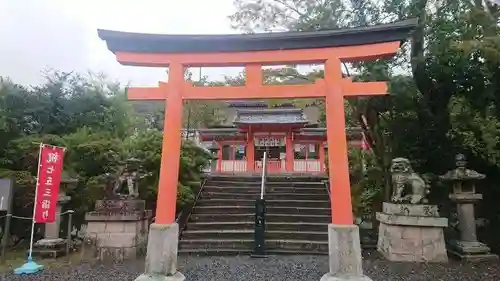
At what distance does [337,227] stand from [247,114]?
47.6 feet

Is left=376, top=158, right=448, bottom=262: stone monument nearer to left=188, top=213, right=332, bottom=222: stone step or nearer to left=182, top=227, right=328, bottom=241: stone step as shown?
left=182, top=227, right=328, bottom=241: stone step

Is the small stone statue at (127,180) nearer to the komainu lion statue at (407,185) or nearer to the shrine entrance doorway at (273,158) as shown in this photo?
the komainu lion statue at (407,185)

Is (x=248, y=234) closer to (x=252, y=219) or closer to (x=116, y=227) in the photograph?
(x=252, y=219)

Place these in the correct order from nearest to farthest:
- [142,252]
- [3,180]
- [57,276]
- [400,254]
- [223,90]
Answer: [223,90], [57,276], [3,180], [400,254], [142,252]

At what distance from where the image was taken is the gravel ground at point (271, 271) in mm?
5852

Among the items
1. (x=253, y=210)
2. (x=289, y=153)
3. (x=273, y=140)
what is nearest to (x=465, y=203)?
(x=253, y=210)

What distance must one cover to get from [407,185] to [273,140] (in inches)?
453

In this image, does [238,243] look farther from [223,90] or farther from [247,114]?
[247,114]

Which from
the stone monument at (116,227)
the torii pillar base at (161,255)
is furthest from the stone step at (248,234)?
the torii pillar base at (161,255)

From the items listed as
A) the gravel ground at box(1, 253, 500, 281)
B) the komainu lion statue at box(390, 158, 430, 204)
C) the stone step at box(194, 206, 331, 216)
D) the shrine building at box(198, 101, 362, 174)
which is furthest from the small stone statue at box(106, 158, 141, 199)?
the shrine building at box(198, 101, 362, 174)

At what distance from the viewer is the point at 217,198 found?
1140 cm

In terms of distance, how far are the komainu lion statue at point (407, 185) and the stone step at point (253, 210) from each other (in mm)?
2975

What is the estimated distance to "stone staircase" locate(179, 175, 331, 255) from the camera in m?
8.39

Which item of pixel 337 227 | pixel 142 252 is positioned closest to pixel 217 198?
pixel 142 252
